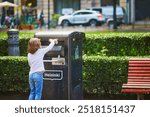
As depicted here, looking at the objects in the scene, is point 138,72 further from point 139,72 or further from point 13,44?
point 13,44

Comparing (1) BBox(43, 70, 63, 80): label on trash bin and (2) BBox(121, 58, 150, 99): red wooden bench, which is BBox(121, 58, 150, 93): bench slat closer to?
(2) BBox(121, 58, 150, 99): red wooden bench

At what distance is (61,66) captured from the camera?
10.0m

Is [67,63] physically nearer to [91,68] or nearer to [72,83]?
[72,83]

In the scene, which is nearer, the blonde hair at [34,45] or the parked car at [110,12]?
the blonde hair at [34,45]

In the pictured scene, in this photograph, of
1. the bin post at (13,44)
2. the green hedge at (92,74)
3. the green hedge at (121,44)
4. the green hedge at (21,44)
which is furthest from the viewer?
the green hedge at (21,44)

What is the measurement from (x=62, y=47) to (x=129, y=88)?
1.65 meters

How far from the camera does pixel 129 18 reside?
176 ft

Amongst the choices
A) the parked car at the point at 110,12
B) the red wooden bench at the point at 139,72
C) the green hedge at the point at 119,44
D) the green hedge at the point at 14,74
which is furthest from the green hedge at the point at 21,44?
the parked car at the point at 110,12

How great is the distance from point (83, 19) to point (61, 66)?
4075 cm

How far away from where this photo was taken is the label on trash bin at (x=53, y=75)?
10.0 m

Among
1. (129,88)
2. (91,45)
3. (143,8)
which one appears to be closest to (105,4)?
(143,8)

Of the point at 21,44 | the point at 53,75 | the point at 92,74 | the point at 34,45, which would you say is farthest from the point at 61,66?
the point at 21,44

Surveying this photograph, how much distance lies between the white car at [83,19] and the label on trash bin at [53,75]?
39.7 m

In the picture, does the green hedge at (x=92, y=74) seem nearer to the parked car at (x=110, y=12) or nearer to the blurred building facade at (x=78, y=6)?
the parked car at (x=110, y=12)
